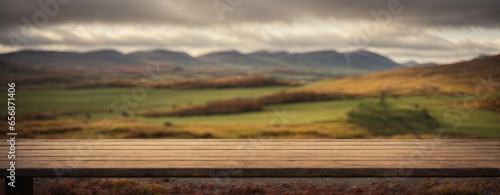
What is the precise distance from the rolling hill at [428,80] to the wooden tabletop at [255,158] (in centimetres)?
564

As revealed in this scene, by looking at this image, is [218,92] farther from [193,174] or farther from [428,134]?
[193,174]

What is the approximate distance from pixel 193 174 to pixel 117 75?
936cm

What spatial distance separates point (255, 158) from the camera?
489 centimetres

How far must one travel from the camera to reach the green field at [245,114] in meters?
10.5

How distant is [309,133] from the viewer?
10086 millimetres

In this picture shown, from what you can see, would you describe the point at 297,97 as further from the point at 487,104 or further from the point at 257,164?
the point at 257,164

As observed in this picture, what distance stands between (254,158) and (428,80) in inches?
313

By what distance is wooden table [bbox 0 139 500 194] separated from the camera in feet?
14.7

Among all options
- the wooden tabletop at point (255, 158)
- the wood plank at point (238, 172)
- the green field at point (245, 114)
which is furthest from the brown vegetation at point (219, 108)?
the wood plank at point (238, 172)

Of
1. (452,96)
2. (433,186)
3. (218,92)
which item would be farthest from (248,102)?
(433,186)

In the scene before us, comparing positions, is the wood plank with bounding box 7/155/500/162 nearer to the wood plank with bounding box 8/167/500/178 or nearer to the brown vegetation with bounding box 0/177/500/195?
the wood plank with bounding box 8/167/500/178

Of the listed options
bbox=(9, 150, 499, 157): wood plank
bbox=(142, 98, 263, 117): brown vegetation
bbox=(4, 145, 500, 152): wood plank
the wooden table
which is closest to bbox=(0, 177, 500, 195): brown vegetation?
the wooden table

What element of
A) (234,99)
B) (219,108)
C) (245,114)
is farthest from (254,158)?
(234,99)

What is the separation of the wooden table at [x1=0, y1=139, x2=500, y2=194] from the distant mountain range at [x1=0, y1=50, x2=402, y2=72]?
19.4ft
